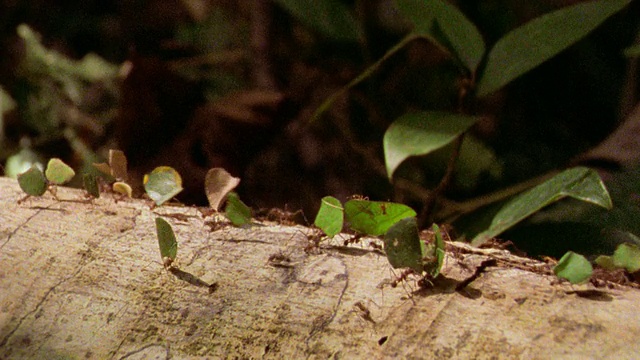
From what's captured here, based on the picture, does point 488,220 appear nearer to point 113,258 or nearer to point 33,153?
point 113,258

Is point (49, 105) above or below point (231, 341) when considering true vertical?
above

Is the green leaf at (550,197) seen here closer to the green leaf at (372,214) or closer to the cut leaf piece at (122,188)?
the green leaf at (372,214)

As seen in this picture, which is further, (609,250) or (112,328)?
(609,250)

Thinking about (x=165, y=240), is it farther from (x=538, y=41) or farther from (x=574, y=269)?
(x=538, y=41)

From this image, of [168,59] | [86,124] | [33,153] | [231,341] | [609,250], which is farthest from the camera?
[168,59]

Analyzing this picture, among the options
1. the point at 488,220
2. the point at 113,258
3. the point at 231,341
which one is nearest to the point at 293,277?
the point at 231,341

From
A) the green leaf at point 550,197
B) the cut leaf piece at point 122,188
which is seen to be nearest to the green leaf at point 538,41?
the green leaf at point 550,197
